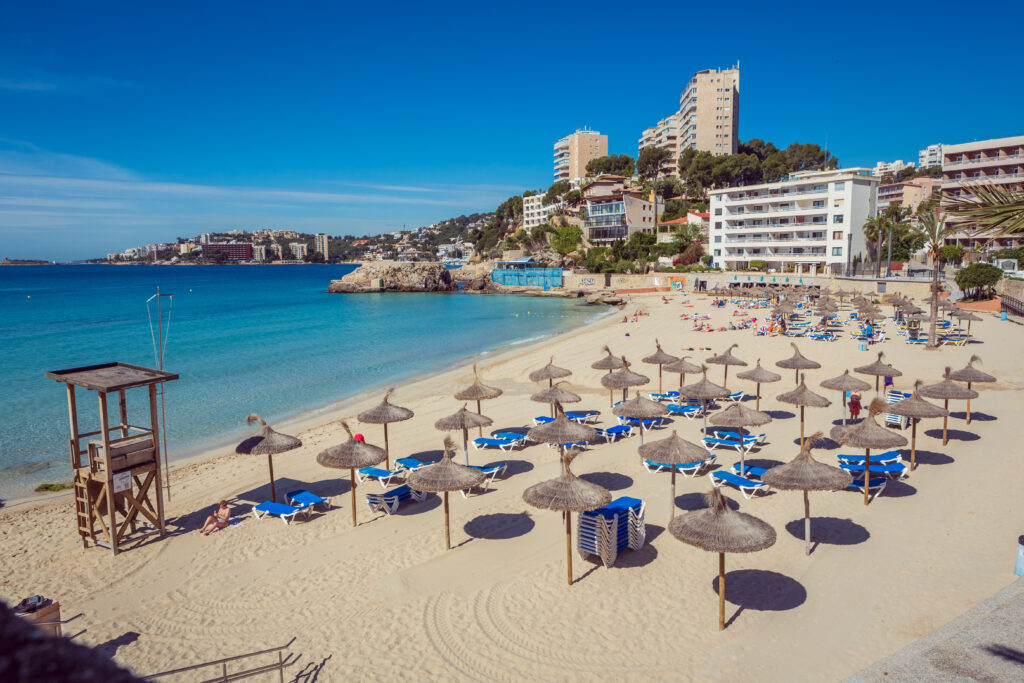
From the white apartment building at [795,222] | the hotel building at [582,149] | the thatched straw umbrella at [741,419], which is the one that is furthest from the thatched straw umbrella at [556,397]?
the hotel building at [582,149]

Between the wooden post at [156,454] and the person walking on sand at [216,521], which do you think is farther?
the person walking on sand at [216,521]

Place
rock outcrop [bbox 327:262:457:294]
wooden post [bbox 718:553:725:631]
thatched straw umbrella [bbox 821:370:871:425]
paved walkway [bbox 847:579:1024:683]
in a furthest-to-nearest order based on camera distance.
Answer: rock outcrop [bbox 327:262:457:294] → thatched straw umbrella [bbox 821:370:871:425] → wooden post [bbox 718:553:725:631] → paved walkway [bbox 847:579:1024:683]

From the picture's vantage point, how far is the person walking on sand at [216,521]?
1224 centimetres

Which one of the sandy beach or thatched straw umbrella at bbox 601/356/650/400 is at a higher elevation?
thatched straw umbrella at bbox 601/356/650/400

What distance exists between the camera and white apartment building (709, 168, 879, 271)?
64250 millimetres

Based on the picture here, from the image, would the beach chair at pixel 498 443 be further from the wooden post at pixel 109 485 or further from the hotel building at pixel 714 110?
the hotel building at pixel 714 110

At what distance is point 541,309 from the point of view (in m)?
67.6

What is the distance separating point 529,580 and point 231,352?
3524 centimetres

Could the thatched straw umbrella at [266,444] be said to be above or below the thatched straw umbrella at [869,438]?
below

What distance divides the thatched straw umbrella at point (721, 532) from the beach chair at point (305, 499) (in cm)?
776

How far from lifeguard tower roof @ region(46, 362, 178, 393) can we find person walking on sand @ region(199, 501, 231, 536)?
2.91 m

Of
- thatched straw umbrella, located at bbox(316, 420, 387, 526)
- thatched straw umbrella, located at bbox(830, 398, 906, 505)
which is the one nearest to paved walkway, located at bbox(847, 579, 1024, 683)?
thatched straw umbrella, located at bbox(830, 398, 906, 505)

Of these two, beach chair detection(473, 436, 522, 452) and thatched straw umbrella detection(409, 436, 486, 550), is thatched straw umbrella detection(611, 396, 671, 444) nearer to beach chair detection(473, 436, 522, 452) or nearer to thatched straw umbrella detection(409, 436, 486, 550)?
beach chair detection(473, 436, 522, 452)

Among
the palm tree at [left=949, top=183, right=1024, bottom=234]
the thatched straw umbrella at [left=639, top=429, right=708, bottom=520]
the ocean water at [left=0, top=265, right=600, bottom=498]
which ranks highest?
the palm tree at [left=949, top=183, right=1024, bottom=234]
